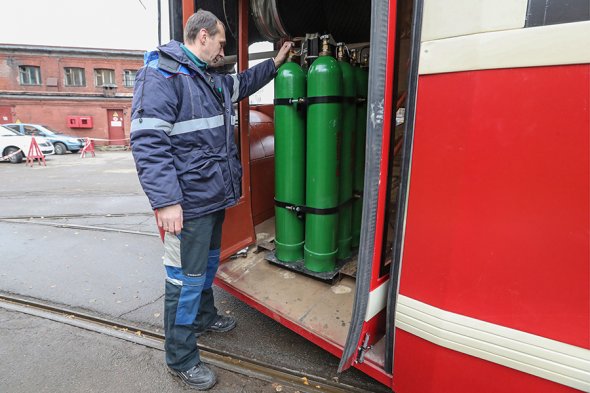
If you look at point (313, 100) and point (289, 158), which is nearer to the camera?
point (313, 100)

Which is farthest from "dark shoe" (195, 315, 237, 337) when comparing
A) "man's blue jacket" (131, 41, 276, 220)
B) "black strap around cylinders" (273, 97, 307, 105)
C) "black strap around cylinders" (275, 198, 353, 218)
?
"black strap around cylinders" (273, 97, 307, 105)

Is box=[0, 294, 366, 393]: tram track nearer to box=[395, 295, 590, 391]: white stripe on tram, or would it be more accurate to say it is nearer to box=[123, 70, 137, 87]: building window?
box=[395, 295, 590, 391]: white stripe on tram

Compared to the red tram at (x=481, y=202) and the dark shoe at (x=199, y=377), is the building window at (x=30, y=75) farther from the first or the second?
the red tram at (x=481, y=202)

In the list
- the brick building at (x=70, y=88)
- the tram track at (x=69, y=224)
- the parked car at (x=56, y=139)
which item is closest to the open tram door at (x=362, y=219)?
the tram track at (x=69, y=224)

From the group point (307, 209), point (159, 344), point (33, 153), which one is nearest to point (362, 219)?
point (307, 209)

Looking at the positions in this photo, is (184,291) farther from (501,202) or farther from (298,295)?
(501,202)

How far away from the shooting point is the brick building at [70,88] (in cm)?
2412

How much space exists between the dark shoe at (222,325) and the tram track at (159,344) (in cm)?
17

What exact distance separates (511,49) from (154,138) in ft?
4.97

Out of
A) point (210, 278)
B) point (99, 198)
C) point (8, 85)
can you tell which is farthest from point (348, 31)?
point (8, 85)

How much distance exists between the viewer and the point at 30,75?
25000 millimetres

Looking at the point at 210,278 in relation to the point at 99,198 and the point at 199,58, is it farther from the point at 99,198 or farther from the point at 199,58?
the point at 99,198

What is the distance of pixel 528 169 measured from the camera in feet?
3.95

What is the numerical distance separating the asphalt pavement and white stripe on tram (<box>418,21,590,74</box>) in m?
1.83
